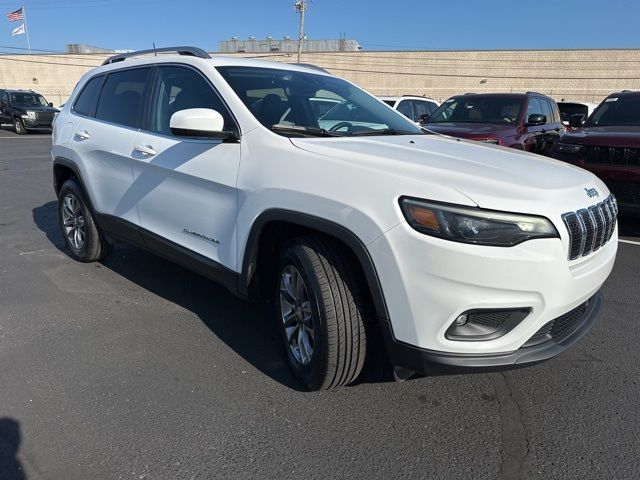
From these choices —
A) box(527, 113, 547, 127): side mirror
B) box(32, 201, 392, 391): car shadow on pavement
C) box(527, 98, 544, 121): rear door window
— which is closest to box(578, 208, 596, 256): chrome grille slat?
box(32, 201, 392, 391): car shadow on pavement

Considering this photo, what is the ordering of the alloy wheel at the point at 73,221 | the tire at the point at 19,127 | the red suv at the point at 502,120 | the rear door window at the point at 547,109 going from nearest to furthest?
the alloy wheel at the point at 73,221
the red suv at the point at 502,120
the rear door window at the point at 547,109
the tire at the point at 19,127

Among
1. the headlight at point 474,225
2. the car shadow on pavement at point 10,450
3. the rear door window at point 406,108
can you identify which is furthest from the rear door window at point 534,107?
the car shadow on pavement at point 10,450

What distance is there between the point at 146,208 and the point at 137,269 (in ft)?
4.16

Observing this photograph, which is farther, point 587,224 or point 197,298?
point 197,298

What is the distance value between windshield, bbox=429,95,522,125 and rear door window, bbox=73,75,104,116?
5.63 m

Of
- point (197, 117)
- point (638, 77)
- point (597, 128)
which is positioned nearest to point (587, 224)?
point (197, 117)

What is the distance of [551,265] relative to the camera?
2123mm

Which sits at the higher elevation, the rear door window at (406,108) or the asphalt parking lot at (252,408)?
the rear door window at (406,108)

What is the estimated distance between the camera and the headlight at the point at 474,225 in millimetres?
2062

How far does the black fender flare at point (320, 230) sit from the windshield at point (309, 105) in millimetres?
536

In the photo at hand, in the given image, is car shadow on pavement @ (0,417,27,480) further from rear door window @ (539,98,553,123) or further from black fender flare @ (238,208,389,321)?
rear door window @ (539,98,553,123)

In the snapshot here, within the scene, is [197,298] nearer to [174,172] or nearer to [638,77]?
[174,172]

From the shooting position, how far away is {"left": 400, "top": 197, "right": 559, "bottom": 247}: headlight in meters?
2.06

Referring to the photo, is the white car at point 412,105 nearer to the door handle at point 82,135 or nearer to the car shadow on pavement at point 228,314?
the car shadow on pavement at point 228,314
